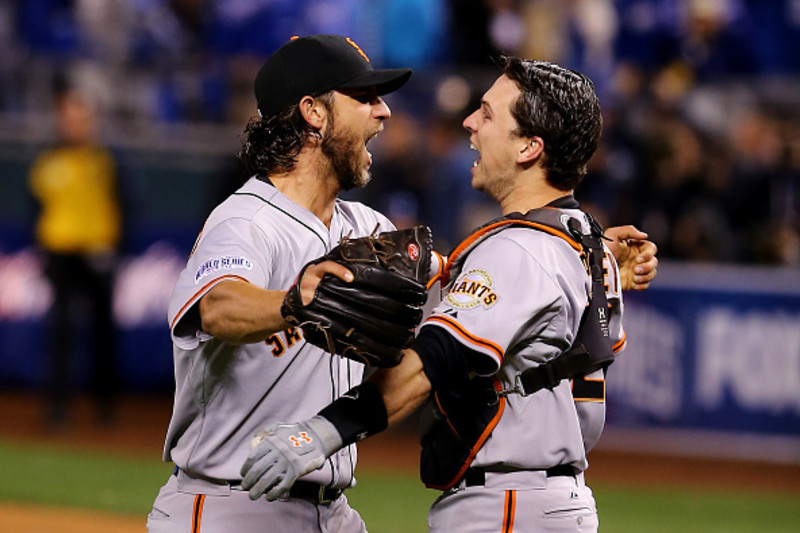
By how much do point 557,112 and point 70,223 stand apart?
7.61 metres

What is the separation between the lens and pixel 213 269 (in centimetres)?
318

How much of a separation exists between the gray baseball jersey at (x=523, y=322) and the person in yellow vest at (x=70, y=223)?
24.5 feet

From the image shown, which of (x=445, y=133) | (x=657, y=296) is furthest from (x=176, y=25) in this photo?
(x=657, y=296)

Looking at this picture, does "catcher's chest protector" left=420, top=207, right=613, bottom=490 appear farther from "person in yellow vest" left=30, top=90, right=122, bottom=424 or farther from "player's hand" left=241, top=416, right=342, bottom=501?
"person in yellow vest" left=30, top=90, right=122, bottom=424

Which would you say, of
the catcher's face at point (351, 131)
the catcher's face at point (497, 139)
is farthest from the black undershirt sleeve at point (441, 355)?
the catcher's face at point (351, 131)

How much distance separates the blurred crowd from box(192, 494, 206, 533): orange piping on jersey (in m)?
6.69

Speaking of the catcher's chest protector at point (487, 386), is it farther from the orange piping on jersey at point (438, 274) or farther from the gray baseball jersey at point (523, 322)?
the orange piping on jersey at point (438, 274)

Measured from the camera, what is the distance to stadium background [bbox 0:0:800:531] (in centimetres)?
1010

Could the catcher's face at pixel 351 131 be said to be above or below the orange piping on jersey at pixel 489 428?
above

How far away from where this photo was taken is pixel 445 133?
11.0 meters

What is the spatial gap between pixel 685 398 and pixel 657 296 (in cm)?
91

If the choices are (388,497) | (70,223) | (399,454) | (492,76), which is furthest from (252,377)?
(492,76)

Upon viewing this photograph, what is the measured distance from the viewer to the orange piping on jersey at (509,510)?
3244 millimetres

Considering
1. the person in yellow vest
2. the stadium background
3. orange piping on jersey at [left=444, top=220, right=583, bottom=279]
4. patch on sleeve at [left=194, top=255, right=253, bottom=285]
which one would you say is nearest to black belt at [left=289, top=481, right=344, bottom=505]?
patch on sleeve at [left=194, top=255, right=253, bottom=285]
